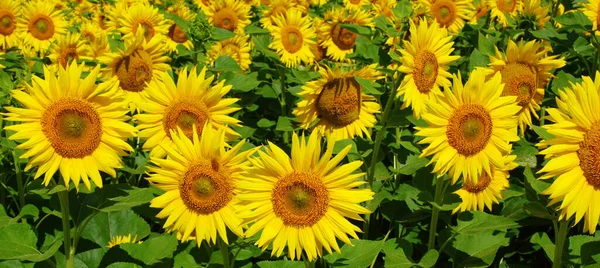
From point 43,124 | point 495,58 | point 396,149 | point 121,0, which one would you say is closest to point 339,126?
point 396,149

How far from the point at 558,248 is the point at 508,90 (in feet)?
3.12

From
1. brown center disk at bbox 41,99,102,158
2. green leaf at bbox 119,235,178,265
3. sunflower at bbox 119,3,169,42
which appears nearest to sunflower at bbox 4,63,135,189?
brown center disk at bbox 41,99,102,158

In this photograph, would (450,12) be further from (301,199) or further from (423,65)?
(301,199)

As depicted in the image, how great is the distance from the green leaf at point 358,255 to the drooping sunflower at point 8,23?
4809mm

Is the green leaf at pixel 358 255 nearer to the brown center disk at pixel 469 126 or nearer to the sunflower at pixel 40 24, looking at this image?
the brown center disk at pixel 469 126

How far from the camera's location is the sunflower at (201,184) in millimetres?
2639

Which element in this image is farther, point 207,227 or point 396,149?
point 396,149

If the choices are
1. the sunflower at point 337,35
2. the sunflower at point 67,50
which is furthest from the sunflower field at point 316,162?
the sunflower at point 337,35

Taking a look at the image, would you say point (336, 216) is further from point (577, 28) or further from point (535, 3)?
point (535, 3)

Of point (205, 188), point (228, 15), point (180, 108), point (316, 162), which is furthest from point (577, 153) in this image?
point (228, 15)

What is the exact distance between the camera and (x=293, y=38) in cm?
583

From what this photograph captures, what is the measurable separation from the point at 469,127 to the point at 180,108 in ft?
4.57

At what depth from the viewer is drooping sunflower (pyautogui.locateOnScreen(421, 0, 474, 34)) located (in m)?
6.02

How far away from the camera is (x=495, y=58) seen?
3.57 m
